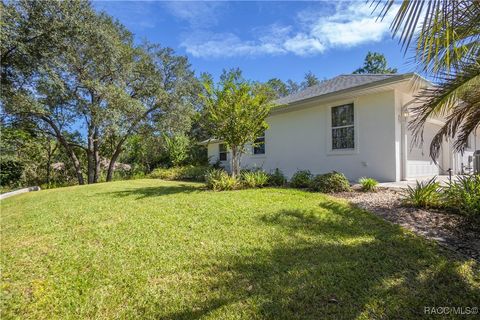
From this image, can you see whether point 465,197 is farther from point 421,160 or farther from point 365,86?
point 421,160

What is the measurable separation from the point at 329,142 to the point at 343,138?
576 millimetres

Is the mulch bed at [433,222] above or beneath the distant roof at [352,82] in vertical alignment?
beneath

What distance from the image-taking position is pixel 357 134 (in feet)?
31.4

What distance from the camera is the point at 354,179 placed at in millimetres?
9633

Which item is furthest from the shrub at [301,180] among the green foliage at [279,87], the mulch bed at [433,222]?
the green foliage at [279,87]

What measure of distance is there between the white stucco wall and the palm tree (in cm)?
344

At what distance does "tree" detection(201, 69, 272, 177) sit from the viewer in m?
8.27

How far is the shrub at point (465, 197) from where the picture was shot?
15.0 feet

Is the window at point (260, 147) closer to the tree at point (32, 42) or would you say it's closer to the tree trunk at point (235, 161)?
the tree trunk at point (235, 161)

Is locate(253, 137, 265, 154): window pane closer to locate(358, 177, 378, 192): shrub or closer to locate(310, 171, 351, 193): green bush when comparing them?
locate(310, 171, 351, 193): green bush

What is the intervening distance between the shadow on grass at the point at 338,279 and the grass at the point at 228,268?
0.01 metres

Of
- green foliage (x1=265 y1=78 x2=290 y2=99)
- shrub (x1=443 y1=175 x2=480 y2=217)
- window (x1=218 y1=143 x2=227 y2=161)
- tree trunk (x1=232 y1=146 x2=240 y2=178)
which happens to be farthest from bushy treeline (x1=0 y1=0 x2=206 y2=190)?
green foliage (x1=265 y1=78 x2=290 y2=99)

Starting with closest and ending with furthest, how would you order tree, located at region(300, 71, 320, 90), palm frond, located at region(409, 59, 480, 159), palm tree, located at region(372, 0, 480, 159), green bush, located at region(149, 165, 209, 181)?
palm tree, located at region(372, 0, 480, 159), palm frond, located at region(409, 59, 480, 159), green bush, located at region(149, 165, 209, 181), tree, located at region(300, 71, 320, 90)

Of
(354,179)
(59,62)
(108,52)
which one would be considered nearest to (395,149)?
(354,179)
